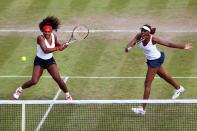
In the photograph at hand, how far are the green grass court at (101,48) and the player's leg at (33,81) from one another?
0.36m

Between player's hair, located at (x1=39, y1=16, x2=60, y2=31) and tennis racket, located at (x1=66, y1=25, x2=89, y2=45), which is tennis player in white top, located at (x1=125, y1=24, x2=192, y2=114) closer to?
tennis racket, located at (x1=66, y1=25, x2=89, y2=45)

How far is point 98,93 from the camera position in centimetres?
1633

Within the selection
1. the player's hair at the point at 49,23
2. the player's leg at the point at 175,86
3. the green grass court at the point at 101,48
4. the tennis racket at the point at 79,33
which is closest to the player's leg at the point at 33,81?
the green grass court at the point at 101,48

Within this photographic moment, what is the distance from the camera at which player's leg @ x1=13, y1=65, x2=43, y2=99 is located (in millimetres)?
15414

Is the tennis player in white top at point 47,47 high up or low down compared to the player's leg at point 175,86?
up

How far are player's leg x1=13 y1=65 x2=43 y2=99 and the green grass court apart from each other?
359 millimetres

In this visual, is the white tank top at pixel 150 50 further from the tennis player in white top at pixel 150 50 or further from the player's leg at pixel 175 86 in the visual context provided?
the player's leg at pixel 175 86

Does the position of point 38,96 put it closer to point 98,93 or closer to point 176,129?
point 98,93

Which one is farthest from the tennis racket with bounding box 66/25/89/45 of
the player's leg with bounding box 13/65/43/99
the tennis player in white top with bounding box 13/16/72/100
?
the player's leg with bounding box 13/65/43/99

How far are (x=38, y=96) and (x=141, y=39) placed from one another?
10.8 feet

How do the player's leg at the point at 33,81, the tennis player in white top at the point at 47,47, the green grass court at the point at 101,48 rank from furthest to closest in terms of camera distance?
the green grass court at the point at 101,48, the player's leg at the point at 33,81, the tennis player in white top at the point at 47,47

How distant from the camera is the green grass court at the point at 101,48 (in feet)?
54.4

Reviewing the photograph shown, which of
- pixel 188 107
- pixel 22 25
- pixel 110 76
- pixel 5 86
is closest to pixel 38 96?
pixel 5 86

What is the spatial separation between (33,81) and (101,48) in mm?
4379
